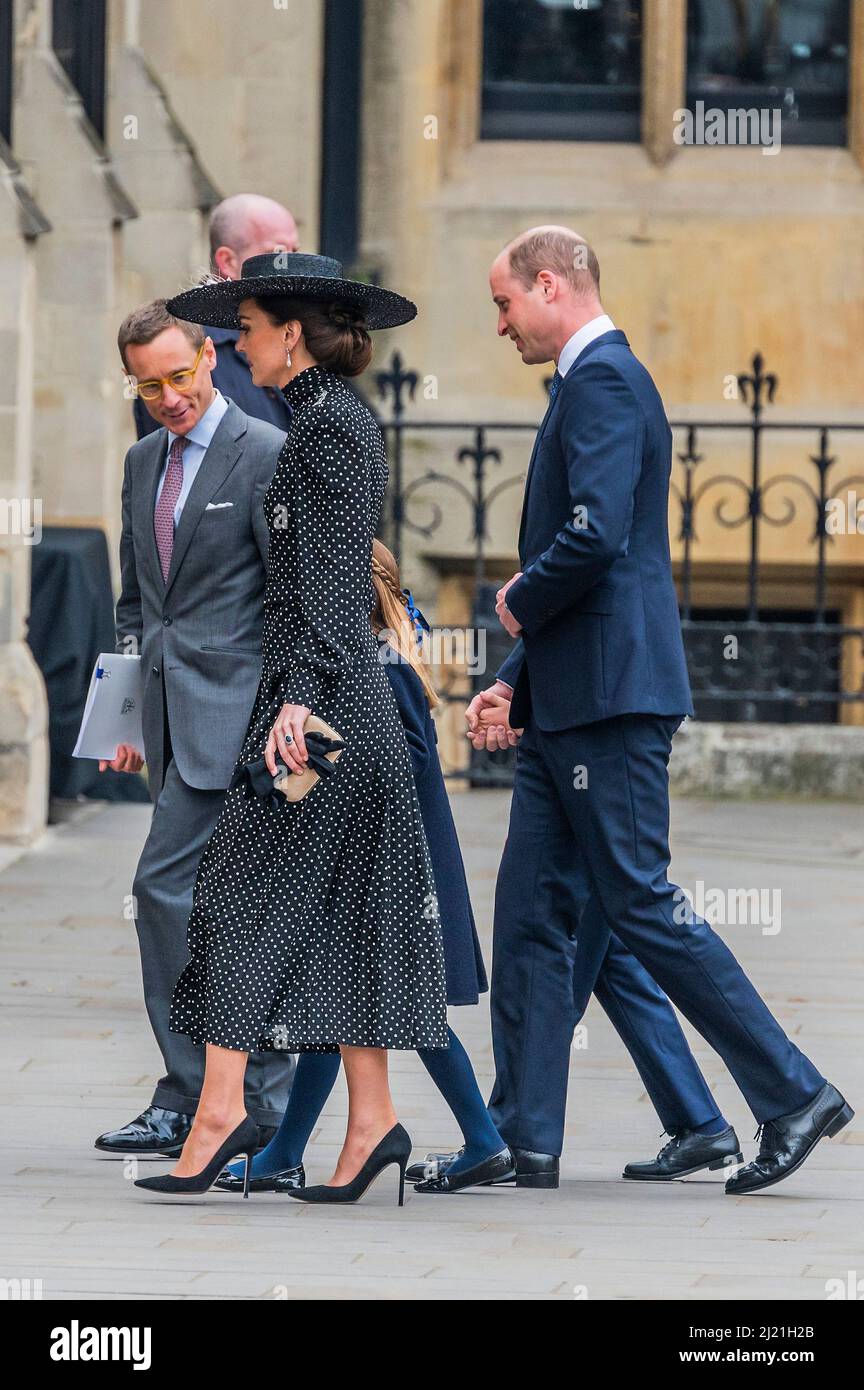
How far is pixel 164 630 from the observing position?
5.43 metres

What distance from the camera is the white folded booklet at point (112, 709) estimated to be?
5.59 metres

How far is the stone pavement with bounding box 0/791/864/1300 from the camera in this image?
4.18 metres

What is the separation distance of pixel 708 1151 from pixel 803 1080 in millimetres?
311

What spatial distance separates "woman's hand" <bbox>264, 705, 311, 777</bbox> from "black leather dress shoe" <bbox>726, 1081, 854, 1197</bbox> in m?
1.22

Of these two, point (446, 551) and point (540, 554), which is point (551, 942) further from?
point (446, 551)

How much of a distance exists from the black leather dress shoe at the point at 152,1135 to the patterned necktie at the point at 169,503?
119 centimetres

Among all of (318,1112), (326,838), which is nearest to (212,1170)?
(318,1112)

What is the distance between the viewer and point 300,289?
15.9 ft

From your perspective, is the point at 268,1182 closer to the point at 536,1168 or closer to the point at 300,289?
the point at 536,1168

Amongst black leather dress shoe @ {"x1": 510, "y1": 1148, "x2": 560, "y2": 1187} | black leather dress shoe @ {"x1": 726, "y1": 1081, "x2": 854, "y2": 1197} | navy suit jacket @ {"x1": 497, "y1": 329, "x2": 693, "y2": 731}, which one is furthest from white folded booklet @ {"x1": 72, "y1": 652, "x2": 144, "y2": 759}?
black leather dress shoe @ {"x1": 726, "y1": 1081, "x2": 854, "y2": 1197}

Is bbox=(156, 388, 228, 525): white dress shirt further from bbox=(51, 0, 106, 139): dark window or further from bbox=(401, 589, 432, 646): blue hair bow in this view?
bbox=(51, 0, 106, 139): dark window

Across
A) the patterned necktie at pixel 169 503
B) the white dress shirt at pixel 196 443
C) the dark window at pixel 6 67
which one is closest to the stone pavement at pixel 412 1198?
the patterned necktie at pixel 169 503

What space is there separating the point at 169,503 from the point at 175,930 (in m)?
0.94
